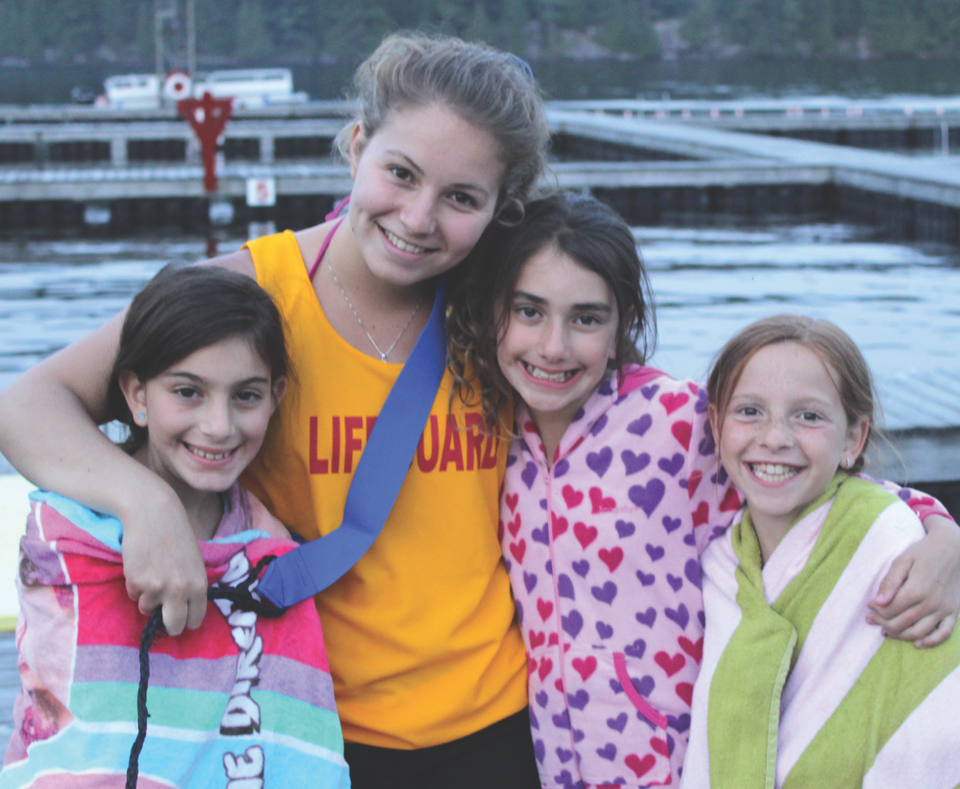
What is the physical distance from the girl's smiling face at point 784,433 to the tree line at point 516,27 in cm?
6935

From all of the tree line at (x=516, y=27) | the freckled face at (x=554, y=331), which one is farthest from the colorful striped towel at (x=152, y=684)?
the tree line at (x=516, y=27)

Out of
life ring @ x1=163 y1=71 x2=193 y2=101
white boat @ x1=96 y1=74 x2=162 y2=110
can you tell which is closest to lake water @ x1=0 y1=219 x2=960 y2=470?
life ring @ x1=163 y1=71 x2=193 y2=101

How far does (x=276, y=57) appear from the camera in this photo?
252 feet

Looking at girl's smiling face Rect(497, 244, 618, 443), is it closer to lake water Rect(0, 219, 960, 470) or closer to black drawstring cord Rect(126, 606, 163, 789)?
A: black drawstring cord Rect(126, 606, 163, 789)

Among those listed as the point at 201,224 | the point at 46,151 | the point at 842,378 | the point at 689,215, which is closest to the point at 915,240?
the point at 689,215

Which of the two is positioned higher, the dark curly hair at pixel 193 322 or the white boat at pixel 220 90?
the white boat at pixel 220 90

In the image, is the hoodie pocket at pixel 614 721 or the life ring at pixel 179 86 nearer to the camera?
the hoodie pocket at pixel 614 721

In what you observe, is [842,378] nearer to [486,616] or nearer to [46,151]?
[486,616]

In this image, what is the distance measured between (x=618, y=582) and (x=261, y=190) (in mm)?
11181

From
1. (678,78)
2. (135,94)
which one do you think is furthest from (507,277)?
(678,78)

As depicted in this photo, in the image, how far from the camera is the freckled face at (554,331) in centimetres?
188

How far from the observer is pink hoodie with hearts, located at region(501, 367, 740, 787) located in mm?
1840

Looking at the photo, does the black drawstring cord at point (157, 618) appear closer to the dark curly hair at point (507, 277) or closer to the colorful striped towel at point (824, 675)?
the dark curly hair at point (507, 277)

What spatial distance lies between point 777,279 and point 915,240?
9.21 feet
